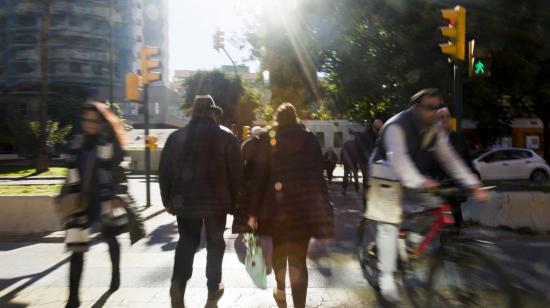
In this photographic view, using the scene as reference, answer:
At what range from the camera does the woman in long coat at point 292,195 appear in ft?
13.6

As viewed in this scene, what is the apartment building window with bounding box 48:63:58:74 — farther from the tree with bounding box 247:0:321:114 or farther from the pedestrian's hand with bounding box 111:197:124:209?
the pedestrian's hand with bounding box 111:197:124:209

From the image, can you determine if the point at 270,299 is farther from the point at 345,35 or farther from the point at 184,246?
the point at 345,35

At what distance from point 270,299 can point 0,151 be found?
53406 mm

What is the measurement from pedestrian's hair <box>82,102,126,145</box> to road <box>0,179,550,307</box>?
1.48 metres

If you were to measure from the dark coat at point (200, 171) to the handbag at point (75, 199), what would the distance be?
595 mm

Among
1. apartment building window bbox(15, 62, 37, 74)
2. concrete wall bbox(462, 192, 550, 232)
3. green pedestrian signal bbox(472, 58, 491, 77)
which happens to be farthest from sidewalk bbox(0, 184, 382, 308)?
apartment building window bbox(15, 62, 37, 74)


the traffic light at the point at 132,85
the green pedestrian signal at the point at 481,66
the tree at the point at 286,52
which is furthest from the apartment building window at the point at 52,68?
the green pedestrian signal at the point at 481,66

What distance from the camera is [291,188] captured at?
13.7 feet

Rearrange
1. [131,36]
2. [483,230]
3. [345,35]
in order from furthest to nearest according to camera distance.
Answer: [131,36]
[345,35]
[483,230]

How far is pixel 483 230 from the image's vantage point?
8.45m

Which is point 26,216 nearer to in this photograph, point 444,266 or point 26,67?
point 444,266

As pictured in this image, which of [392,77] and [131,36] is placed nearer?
[392,77]

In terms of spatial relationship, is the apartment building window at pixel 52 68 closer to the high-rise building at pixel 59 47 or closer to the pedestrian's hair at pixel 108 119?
the high-rise building at pixel 59 47

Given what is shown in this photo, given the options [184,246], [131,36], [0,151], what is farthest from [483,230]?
[131,36]
